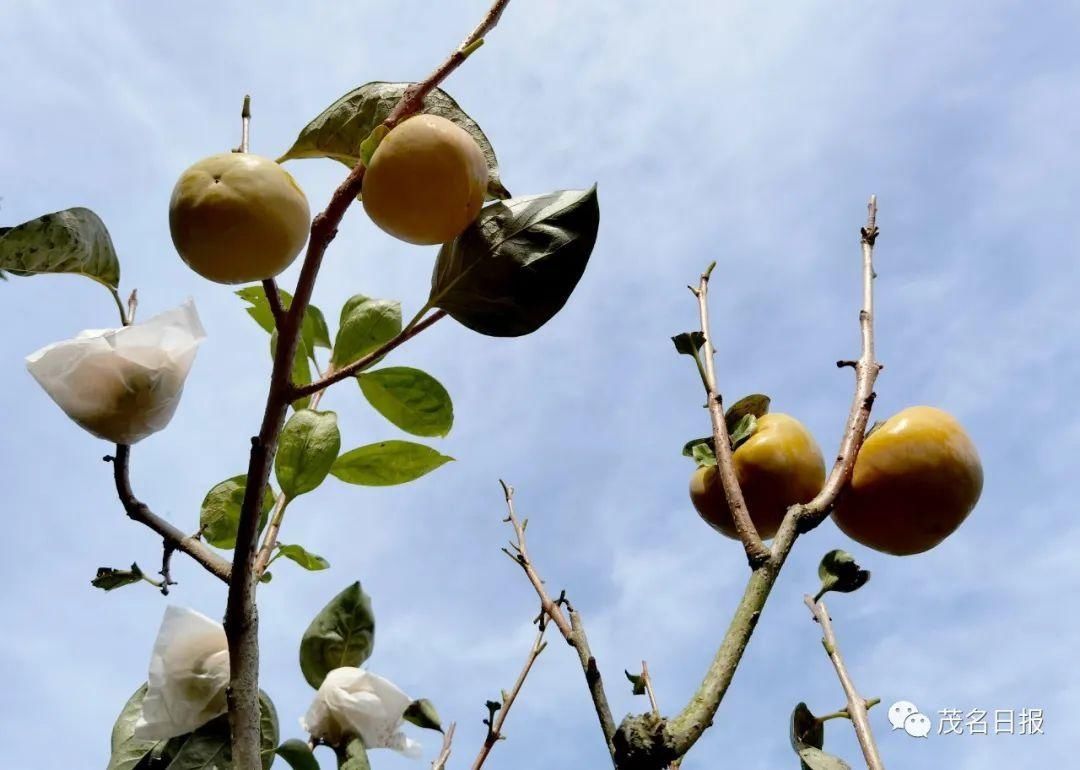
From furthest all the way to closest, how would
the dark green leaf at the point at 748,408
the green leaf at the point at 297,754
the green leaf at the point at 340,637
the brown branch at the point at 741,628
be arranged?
the dark green leaf at the point at 748,408
the green leaf at the point at 340,637
the green leaf at the point at 297,754
the brown branch at the point at 741,628

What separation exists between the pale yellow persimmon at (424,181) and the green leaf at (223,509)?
29cm

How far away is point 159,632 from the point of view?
60cm

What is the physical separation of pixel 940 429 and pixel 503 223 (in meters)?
0.43

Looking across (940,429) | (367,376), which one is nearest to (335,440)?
(367,376)

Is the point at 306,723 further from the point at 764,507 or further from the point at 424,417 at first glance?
the point at 764,507

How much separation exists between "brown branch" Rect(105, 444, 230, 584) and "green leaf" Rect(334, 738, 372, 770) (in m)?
0.18

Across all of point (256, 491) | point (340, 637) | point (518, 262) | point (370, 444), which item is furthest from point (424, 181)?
point (340, 637)

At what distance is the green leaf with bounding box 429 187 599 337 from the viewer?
53 centimetres

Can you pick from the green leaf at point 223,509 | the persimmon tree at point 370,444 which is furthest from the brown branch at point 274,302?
the green leaf at point 223,509

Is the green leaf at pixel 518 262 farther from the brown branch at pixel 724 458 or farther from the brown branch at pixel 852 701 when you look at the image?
the brown branch at pixel 852 701

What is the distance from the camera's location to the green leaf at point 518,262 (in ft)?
1.73

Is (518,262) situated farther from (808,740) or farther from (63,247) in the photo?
(808,740)

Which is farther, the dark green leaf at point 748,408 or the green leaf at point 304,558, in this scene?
the dark green leaf at point 748,408

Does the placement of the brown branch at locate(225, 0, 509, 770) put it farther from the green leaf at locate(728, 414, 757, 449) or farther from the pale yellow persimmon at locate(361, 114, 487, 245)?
the green leaf at locate(728, 414, 757, 449)
